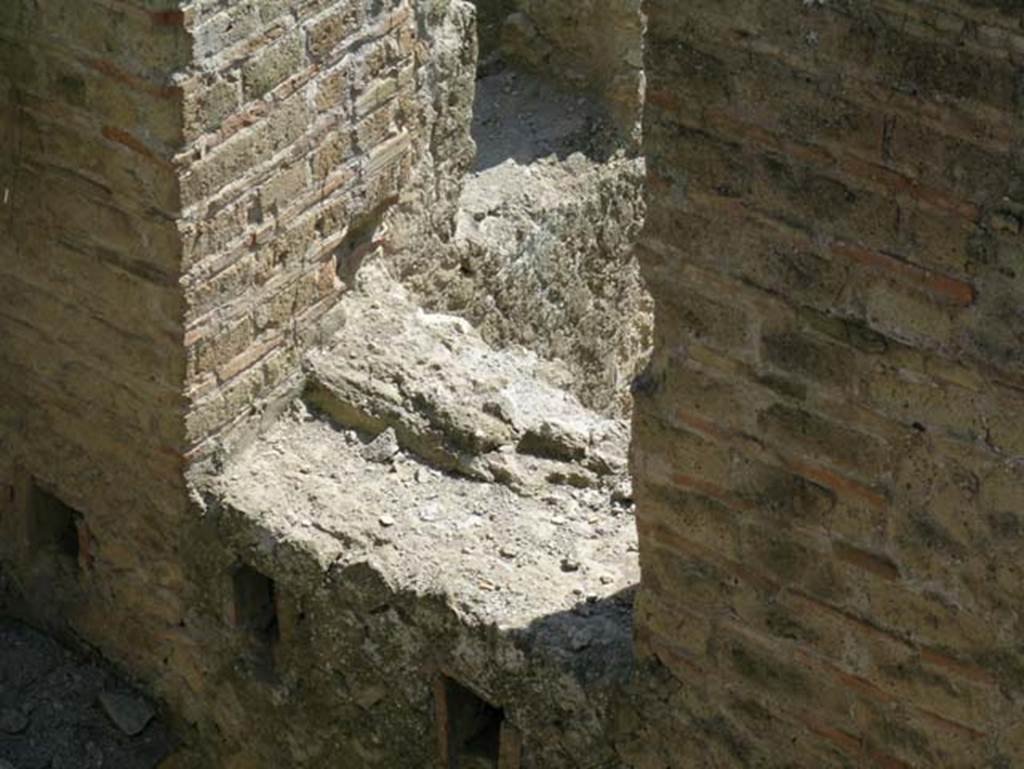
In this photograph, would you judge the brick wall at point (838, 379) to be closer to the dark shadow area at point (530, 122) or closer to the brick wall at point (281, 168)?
the brick wall at point (281, 168)

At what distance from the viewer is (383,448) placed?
20.0 ft

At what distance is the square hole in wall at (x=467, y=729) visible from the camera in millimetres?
5742

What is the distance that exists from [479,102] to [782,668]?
350 centimetres

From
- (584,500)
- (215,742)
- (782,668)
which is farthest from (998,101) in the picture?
(215,742)

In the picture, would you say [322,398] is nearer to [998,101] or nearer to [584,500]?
[584,500]

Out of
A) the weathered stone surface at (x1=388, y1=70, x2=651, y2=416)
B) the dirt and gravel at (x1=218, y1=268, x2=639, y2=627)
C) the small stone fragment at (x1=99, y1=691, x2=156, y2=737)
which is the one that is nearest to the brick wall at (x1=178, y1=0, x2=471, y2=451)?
the dirt and gravel at (x1=218, y1=268, x2=639, y2=627)

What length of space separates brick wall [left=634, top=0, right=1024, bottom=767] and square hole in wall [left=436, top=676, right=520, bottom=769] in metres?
0.71

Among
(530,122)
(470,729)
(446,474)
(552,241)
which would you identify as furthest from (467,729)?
(530,122)

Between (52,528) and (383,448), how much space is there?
1156 millimetres

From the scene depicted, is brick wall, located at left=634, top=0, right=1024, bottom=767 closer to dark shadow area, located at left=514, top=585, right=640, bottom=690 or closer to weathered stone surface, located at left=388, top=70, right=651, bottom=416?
dark shadow area, located at left=514, top=585, right=640, bottom=690

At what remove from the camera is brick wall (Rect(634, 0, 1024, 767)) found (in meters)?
4.32

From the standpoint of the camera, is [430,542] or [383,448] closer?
[430,542]

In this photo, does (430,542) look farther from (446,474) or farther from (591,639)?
(591,639)

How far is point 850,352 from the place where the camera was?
4613mm
